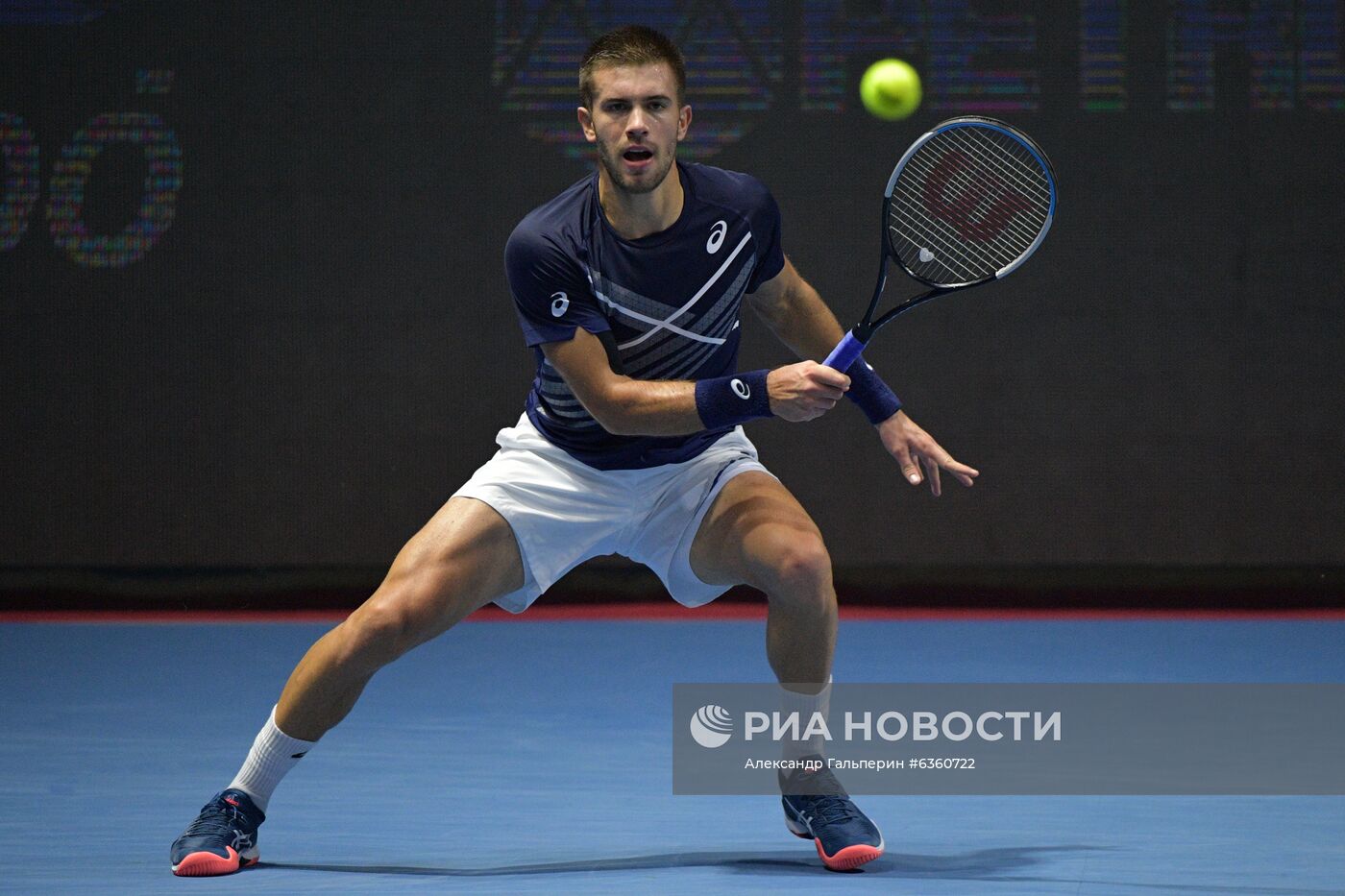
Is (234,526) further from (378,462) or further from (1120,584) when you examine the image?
(1120,584)

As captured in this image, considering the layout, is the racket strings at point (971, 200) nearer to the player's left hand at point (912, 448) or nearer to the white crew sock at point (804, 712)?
the player's left hand at point (912, 448)

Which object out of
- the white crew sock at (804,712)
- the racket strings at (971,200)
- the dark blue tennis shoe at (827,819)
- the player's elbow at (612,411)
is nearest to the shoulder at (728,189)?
the racket strings at (971,200)

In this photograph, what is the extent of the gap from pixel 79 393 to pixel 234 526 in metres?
0.83

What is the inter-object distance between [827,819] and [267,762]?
1.12m

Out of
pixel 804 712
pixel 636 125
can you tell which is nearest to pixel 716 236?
pixel 636 125

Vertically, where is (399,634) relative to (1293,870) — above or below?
above

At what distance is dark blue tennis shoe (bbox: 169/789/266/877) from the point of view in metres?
3.37

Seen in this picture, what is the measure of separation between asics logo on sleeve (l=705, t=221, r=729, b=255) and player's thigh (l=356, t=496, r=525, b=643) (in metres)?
0.71

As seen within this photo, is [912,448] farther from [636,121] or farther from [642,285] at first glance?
[636,121]

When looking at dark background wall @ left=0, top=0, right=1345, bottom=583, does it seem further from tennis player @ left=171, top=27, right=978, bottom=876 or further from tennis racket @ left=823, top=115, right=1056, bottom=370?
tennis player @ left=171, top=27, right=978, bottom=876

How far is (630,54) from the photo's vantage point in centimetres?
352

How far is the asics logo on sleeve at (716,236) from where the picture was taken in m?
3.68

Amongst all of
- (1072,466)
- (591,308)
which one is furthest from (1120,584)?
(591,308)

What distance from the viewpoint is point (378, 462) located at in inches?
287
